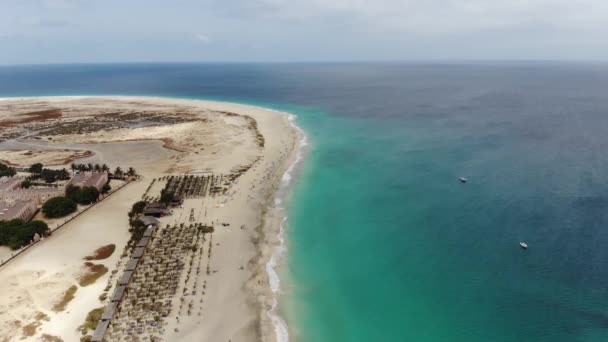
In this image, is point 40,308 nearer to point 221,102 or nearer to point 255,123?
point 255,123

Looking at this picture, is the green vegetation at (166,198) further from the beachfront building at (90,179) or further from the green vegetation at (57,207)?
the beachfront building at (90,179)

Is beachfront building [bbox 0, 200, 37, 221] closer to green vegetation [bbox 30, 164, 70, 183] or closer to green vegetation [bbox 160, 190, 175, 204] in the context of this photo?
green vegetation [bbox 30, 164, 70, 183]

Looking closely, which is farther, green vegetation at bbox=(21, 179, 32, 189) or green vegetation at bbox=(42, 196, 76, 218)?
green vegetation at bbox=(21, 179, 32, 189)

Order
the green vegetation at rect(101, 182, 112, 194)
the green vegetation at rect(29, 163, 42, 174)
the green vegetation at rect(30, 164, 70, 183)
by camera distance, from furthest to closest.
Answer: the green vegetation at rect(29, 163, 42, 174) → the green vegetation at rect(30, 164, 70, 183) → the green vegetation at rect(101, 182, 112, 194)

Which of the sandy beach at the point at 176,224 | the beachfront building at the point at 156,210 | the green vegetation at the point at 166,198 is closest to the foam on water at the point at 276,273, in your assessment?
the sandy beach at the point at 176,224

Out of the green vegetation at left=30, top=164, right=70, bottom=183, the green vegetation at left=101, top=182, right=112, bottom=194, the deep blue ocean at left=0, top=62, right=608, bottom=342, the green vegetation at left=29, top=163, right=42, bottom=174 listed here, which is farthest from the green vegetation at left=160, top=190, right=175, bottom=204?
the green vegetation at left=29, top=163, right=42, bottom=174

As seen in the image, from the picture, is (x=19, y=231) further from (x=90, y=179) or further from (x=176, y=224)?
(x=176, y=224)

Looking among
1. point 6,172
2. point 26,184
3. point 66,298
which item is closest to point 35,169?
point 6,172
